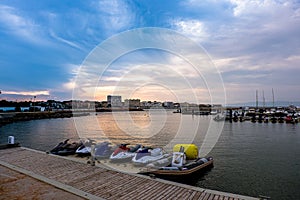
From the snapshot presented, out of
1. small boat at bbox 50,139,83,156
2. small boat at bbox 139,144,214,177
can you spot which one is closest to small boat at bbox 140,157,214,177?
small boat at bbox 139,144,214,177

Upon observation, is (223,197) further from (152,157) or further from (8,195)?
(152,157)

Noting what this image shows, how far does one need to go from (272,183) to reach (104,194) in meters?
11.6

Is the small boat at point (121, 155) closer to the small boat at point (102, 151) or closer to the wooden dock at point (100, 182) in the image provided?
the small boat at point (102, 151)

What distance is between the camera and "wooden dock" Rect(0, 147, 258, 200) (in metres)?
8.12

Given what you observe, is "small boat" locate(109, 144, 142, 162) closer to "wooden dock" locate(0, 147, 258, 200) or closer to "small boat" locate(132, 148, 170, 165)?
"small boat" locate(132, 148, 170, 165)

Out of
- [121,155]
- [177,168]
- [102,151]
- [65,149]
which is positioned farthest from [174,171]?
[65,149]

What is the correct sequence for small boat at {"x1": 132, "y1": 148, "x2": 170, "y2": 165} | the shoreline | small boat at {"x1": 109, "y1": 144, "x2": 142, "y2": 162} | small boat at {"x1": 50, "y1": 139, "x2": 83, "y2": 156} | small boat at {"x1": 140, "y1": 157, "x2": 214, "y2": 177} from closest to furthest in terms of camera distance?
small boat at {"x1": 140, "y1": 157, "x2": 214, "y2": 177} → small boat at {"x1": 132, "y1": 148, "x2": 170, "y2": 165} → small boat at {"x1": 109, "y1": 144, "x2": 142, "y2": 162} → small boat at {"x1": 50, "y1": 139, "x2": 83, "y2": 156} → the shoreline

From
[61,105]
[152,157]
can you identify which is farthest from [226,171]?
[61,105]

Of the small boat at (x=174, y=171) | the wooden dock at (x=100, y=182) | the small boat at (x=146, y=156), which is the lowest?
the small boat at (x=174, y=171)

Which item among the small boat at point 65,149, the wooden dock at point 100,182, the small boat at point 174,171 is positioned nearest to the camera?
the wooden dock at point 100,182

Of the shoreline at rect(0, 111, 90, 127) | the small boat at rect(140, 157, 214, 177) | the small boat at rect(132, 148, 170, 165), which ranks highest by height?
the shoreline at rect(0, 111, 90, 127)

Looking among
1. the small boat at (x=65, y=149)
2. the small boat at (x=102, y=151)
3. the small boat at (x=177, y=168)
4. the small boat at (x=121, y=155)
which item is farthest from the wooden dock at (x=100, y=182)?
the small boat at (x=65, y=149)

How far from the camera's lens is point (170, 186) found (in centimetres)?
907

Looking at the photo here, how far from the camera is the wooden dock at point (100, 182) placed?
8.12m
